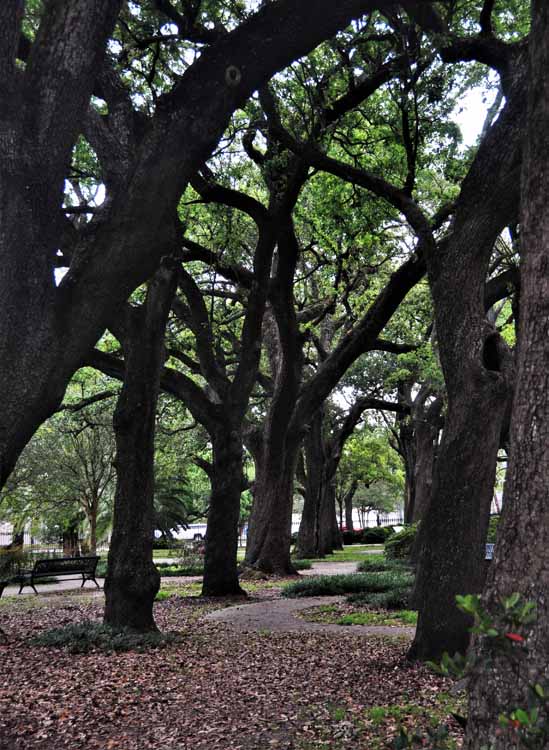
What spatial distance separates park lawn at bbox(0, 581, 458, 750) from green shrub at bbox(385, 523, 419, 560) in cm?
1337

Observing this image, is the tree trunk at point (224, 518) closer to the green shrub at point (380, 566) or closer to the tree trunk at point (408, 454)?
the green shrub at point (380, 566)

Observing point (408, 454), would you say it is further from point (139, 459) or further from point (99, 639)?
point (99, 639)

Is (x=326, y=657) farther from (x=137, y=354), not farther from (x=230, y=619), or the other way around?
(x=137, y=354)

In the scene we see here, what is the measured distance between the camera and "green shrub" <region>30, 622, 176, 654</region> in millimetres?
8484

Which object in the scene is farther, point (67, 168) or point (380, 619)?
point (380, 619)

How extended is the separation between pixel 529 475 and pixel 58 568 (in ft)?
53.6

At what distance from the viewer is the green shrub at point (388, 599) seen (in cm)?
1230

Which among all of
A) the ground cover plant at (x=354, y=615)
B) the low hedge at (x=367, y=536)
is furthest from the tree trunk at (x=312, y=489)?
the low hedge at (x=367, y=536)

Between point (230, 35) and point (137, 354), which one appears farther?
point (137, 354)

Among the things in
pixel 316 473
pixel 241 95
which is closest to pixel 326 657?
pixel 241 95

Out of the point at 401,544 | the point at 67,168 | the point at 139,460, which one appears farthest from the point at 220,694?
the point at 401,544

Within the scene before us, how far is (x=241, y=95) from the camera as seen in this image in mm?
5375

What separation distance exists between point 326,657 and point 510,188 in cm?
569

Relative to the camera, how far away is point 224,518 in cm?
1430
